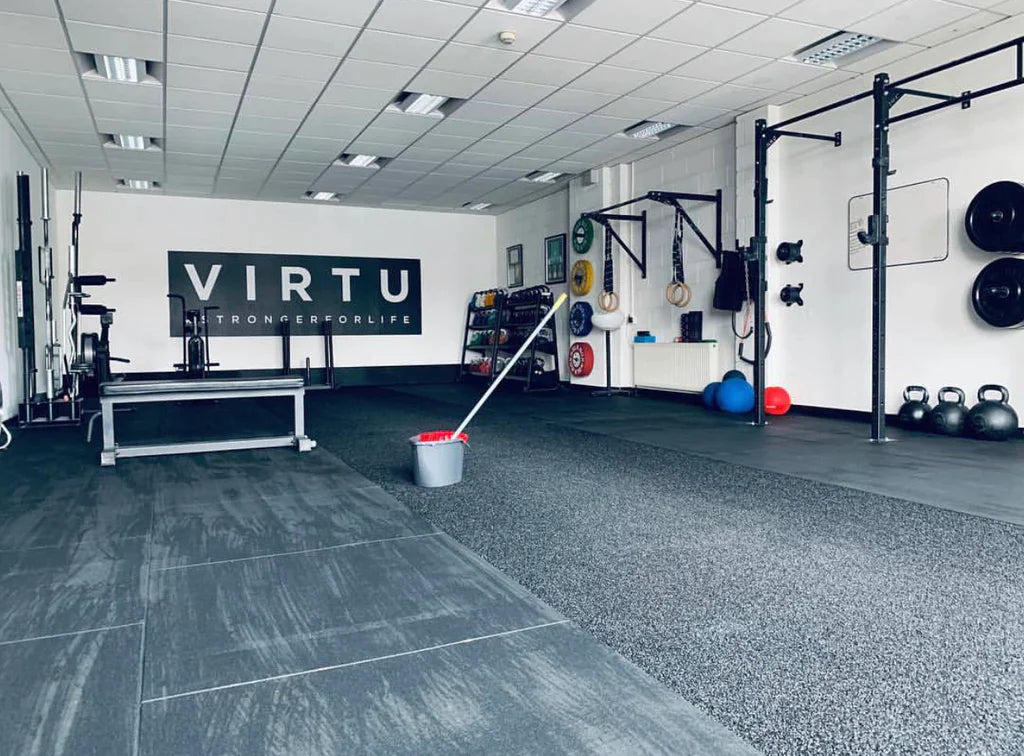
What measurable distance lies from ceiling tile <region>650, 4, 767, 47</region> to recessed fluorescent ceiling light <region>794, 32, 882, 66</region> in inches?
29.2

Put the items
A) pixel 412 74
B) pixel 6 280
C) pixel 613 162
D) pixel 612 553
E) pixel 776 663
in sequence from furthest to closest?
pixel 613 162, pixel 6 280, pixel 412 74, pixel 612 553, pixel 776 663

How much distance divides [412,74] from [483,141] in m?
2.11

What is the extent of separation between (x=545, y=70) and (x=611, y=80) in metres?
0.62

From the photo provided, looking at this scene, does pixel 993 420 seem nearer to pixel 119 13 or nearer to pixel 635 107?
pixel 635 107

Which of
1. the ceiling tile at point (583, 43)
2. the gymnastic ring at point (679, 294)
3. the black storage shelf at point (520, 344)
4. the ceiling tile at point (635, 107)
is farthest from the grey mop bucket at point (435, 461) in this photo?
the black storage shelf at point (520, 344)

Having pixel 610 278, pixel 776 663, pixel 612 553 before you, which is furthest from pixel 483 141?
pixel 776 663

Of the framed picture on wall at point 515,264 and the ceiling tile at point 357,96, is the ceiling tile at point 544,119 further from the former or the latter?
the framed picture on wall at point 515,264

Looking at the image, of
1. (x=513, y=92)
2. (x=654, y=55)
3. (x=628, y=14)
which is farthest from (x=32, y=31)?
(x=654, y=55)

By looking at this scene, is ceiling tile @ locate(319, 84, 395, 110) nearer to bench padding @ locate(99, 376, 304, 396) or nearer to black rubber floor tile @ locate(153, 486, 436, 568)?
bench padding @ locate(99, 376, 304, 396)

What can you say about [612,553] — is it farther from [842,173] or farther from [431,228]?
[431,228]

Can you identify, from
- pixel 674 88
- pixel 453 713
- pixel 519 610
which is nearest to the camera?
pixel 453 713

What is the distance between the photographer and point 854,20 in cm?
517

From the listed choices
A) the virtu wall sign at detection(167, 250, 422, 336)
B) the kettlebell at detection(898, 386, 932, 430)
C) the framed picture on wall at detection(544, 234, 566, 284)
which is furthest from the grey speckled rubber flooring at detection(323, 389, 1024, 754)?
the virtu wall sign at detection(167, 250, 422, 336)

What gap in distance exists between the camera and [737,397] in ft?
23.8
